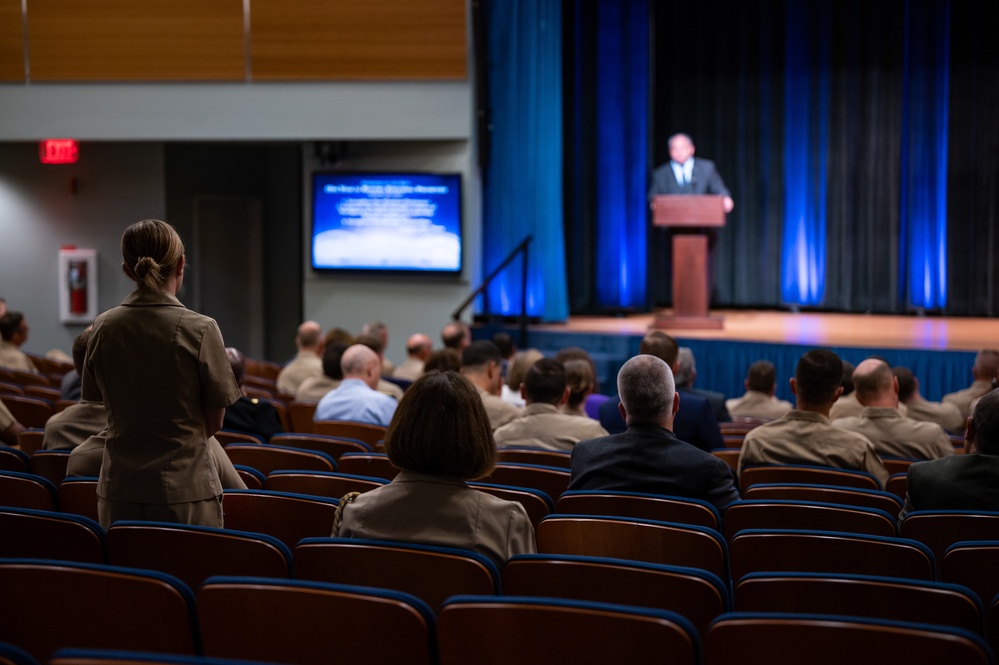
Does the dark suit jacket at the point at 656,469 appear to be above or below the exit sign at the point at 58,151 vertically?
below

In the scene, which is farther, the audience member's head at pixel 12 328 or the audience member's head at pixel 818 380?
the audience member's head at pixel 12 328

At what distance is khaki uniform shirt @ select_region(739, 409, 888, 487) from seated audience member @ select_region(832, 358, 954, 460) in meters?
0.41

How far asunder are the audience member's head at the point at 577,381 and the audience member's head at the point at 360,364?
1.04 metres

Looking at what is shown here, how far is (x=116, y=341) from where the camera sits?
2723mm

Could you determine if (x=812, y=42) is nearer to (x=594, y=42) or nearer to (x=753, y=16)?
(x=753, y=16)

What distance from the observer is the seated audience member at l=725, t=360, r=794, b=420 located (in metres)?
6.03

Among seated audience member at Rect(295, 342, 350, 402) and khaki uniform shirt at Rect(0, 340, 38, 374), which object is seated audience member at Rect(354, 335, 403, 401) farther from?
khaki uniform shirt at Rect(0, 340, 38, 374)

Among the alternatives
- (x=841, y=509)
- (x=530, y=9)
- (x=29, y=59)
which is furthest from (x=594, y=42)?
(x=841, y=509)

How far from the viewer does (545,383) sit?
4.36m

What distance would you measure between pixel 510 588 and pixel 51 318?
10.6 m

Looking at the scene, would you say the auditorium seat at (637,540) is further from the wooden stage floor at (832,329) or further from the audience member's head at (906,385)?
the wooden stage floor at (832,329)

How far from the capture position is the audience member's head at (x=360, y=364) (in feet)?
17.7

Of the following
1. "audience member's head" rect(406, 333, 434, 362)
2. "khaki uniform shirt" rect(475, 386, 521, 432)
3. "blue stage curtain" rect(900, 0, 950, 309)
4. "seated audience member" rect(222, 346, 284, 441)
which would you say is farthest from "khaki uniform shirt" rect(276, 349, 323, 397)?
"blue stage curtain" rect(900, 0, 950, 309)

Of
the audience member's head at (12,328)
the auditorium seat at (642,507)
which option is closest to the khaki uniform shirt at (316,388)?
the audience member's head at (12,328)
